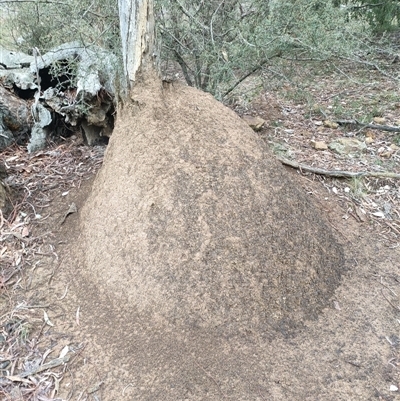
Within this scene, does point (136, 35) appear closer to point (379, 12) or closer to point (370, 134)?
point (370, 134)

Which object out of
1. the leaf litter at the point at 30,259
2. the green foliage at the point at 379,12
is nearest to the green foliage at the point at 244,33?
the leaf litter at the point at 30,259

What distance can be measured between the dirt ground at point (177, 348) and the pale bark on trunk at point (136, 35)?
104 cm

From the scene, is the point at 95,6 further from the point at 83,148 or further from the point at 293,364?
the point at 293,364

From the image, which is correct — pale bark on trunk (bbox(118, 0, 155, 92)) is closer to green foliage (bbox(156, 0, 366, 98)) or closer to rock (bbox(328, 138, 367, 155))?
green foliage (bbox(156, 0, 366, 98))

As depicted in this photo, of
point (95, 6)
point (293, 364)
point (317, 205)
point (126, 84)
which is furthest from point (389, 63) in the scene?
point (293, 364)

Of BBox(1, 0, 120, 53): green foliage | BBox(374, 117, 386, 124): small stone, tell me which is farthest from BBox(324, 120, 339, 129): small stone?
BBox(1, 0, 120, 53): green foliage

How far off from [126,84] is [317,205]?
156 centimetres

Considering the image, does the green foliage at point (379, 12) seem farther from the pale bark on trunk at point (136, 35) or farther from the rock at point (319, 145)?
the pale bark on trunk at point (136, 35)

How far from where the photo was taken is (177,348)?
1871mm

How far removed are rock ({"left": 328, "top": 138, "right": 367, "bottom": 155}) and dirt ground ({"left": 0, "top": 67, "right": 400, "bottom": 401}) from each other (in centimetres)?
161

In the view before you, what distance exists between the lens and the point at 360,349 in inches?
76.6

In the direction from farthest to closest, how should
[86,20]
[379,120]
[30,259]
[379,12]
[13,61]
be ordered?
[379,12], [379,120], [13,61], [86,20], [30,259]

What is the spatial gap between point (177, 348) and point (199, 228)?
583 millimetres

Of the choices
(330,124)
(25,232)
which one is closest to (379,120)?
(330,124)
